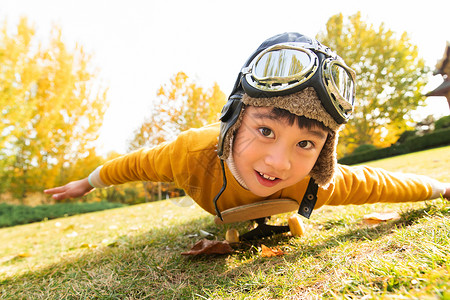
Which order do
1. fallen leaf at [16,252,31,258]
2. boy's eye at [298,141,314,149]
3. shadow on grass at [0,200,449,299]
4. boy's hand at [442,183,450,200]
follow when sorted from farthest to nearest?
fallen leaf at [16,252,31,258] → boy's hand at [442,183,450,200] → boy's eye at [298,141,314,149] → shadow on grass at [0,200,449,299]

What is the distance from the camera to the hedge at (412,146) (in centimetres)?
1589

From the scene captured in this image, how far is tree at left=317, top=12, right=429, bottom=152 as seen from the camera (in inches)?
831

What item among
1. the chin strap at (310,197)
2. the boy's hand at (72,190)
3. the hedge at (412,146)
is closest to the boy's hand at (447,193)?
the chin strap at (310,197)

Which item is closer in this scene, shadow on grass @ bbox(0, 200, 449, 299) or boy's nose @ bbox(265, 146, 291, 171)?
shadow on grass @ bbox(0, 200, 449, 299)

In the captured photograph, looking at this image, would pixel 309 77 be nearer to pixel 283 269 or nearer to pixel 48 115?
pixel 283 269

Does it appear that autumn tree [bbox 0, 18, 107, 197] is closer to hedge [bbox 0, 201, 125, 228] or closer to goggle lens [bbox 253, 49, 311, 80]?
hedge [bbox 0, 201, 125, 228]

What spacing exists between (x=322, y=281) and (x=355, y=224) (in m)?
1.20

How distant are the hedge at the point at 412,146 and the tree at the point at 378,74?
14.2 ft

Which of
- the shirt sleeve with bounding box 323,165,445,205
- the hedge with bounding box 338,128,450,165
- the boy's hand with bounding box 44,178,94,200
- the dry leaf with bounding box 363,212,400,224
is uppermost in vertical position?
the boy's hand with bounding box 44,178,94,200

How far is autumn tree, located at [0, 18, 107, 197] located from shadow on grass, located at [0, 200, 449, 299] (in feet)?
37.0

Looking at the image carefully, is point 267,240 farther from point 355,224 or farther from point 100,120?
A: point 100,120

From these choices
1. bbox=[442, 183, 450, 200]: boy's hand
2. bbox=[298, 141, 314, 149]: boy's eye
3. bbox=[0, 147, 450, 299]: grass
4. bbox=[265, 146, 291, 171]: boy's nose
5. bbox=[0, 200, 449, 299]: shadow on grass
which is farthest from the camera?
bbox=[442, 183, 450, 200]: boy's hand

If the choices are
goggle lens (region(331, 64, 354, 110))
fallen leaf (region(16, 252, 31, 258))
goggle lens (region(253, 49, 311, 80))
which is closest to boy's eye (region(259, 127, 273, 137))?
goggle lens (region(253, 49, 311, 80))

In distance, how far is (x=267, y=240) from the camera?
A: 2.00 meters
